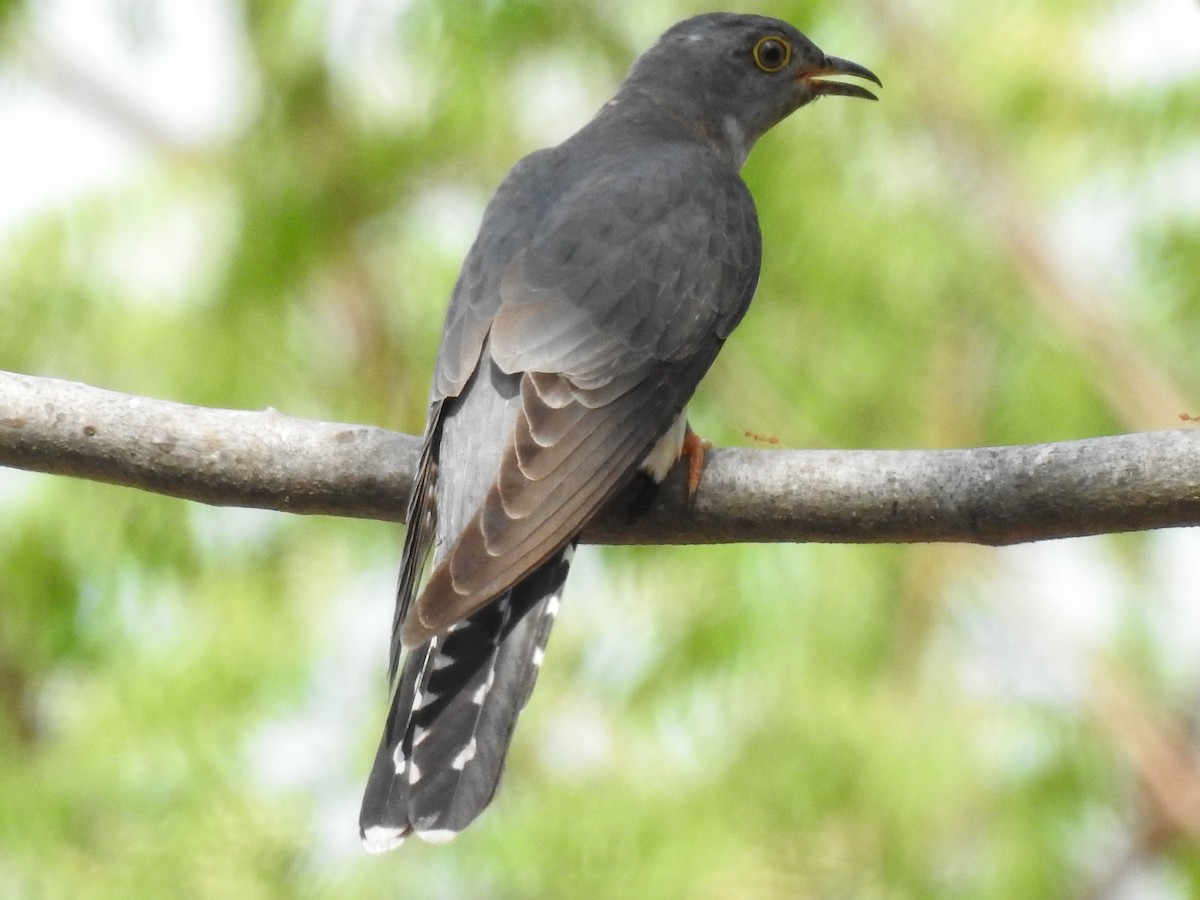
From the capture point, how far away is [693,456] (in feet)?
12.0

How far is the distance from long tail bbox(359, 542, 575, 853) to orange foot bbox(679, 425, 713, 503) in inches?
13.2

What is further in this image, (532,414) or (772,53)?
(772,53)

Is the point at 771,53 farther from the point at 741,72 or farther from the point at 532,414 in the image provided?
the point at 532,414

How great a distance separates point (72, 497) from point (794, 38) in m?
3.04

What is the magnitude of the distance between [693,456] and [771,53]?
89.5 inches

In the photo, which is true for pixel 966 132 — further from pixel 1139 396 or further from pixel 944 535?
pixel 944 535

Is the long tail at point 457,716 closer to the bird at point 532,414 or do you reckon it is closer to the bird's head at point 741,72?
the bird at point 532,414

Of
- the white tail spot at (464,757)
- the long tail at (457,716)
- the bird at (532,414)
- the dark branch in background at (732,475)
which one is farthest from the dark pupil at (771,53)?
the white tail spot at (464,757)

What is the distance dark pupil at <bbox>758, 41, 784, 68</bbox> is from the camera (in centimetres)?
537

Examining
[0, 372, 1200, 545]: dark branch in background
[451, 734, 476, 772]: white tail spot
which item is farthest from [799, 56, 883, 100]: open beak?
[451, 734, 476, 772]: white tail spot

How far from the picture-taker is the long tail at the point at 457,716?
325cm

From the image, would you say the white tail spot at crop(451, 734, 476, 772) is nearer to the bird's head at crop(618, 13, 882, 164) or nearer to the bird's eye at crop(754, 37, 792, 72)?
the bird's head at crop(618, 13, 882, 164)

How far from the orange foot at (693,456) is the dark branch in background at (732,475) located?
0.10ft

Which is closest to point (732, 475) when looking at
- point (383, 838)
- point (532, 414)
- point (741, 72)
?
point (532, 414)
